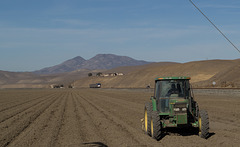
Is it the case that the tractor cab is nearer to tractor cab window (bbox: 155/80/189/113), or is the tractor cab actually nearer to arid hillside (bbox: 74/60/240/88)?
tractor cab window (bbox: 155/80/189/113)

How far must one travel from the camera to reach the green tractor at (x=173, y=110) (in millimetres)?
11258

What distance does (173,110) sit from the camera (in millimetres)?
11422

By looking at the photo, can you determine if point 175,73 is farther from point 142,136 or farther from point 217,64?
point 142,136

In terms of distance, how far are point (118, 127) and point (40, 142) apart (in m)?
4.38

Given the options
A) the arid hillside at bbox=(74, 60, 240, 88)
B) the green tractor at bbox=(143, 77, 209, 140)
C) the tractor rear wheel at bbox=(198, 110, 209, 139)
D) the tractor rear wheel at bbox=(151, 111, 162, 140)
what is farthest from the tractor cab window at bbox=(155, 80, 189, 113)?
the arid hillside at bbox=(74, 60, 240, 88)

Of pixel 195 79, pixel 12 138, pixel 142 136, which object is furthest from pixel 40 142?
pixel 195 79

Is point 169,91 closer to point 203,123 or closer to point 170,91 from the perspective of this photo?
point 170,91

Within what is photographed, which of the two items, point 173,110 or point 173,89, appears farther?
point 173,89

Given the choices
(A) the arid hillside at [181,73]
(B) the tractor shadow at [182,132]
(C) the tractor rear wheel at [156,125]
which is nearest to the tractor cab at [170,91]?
(C) the tractor rear wheel at [156,125]

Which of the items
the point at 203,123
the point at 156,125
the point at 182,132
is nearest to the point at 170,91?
the point at 156,125

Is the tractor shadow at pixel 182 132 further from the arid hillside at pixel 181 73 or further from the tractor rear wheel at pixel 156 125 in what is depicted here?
the arid hillside at pixel 181 73

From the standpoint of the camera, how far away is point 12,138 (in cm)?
1277

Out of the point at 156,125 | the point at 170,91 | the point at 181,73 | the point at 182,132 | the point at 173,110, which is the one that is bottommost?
the point at 182,132

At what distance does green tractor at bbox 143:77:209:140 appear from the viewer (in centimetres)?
1126
